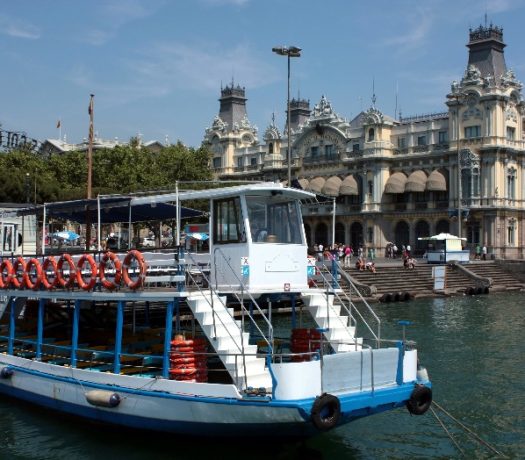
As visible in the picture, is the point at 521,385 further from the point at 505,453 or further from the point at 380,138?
the point at 380,138

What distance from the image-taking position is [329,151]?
8262 centimetres

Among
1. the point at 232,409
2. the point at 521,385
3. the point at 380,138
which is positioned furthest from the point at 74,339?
the point at 380,138

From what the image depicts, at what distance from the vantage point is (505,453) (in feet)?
49.5

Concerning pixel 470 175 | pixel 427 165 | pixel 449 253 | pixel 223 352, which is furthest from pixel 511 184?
pixel 223 352

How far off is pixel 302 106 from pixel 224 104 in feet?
34.6

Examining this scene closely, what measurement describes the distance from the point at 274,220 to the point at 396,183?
6046 centimetres

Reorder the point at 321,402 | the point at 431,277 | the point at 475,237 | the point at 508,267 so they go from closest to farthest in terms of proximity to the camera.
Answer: the point at 321,402
the point at 431,277
the point at 508,267
the point at 475,237

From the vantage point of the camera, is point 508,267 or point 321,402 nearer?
point 321,402

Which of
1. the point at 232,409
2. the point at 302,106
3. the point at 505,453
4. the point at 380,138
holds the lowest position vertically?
the point at 505,453

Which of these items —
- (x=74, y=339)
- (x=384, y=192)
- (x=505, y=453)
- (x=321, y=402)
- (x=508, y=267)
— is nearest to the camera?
(x=321, y=402)

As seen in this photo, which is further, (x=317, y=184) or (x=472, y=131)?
(x=317, y=184)

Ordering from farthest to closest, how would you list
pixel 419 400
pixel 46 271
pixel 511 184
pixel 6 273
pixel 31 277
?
pixel 511 184 < pixel 6 273 < pixel 31 277 < pixel 46 271 < pixel 419 400

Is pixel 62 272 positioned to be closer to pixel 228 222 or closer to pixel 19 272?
pixel 19 272

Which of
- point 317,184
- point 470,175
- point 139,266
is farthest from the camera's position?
point 317,184
